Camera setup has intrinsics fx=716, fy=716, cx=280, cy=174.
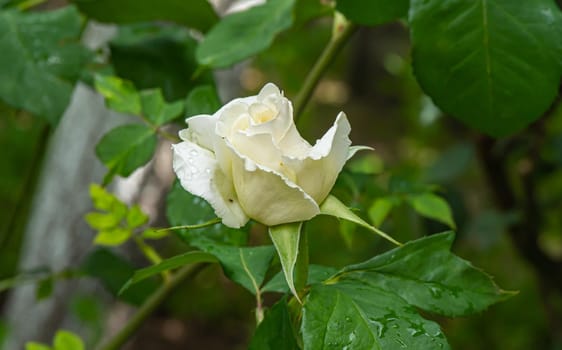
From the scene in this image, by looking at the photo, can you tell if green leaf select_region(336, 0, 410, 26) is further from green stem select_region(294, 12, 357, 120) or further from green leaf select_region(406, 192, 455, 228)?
green leaf select_region(406, 192, 455, 228)

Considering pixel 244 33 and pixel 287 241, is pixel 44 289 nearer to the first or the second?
pixel 244 33

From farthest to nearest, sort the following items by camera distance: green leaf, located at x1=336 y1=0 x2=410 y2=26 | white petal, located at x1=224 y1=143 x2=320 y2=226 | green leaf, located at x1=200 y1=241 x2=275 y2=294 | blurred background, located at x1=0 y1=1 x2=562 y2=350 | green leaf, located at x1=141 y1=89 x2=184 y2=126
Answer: blurred background, located at x1=0 y1=1 x2=562 y2=350 < green leaf, located at x1=141 y1=89 x2=184 y2=126 < green leaf, located at x1=336 y1=0 x2=410 y2=26 < green leaf, located at x1=200 y1=241 x2=275 y2=294 < white petal, located at x1=224 y1=143 x2=320 y2=226

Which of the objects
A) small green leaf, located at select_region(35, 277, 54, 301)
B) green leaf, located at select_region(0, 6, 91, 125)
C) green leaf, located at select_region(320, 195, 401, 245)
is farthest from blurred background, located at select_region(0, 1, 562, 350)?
green leaf, located at select_region(320, 195, 401, 245)

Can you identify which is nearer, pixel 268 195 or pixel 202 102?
pixel 268 195

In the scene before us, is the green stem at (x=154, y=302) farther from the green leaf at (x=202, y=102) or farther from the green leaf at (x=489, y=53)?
the green leaf at (x=489, y=53)

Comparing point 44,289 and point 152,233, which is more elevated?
point 152,233

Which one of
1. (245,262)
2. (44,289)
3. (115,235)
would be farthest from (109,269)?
(245,262)

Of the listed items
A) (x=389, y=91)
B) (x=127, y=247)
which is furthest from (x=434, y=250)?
(x=389, y=91)
